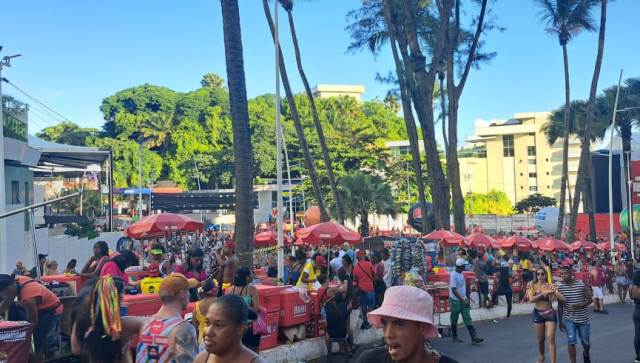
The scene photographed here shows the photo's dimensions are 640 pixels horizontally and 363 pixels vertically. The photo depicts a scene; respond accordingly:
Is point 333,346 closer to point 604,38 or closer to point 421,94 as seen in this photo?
point 421,94

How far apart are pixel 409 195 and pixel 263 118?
72.8 feet

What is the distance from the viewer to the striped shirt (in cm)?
991

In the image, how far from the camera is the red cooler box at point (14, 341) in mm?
6504

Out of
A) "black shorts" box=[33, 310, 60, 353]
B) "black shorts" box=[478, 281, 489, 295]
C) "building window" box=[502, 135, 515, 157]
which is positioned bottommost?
"black shorts" box=[478, 281, 489, 295]

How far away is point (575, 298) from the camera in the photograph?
32.5 feet

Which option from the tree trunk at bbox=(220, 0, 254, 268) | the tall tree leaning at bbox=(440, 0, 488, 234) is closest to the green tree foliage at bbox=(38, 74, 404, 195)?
the tall tree leaning at bbox=(440, 0, 488, 234)

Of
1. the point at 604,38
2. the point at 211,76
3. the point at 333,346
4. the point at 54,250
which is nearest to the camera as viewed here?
the point at 333,346

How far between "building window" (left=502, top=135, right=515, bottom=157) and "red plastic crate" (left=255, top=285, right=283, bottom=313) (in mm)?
74075

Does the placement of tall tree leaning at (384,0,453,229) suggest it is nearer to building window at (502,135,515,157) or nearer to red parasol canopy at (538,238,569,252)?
red parasol canopy at (538,238,569,252)

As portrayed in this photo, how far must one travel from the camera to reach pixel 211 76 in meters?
91.6

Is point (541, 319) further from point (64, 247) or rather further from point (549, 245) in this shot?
point (64, 247)

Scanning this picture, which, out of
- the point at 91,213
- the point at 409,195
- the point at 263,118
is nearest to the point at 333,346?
the point at 91,213

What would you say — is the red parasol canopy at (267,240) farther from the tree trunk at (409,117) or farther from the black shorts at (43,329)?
the black shorts at (43,329)

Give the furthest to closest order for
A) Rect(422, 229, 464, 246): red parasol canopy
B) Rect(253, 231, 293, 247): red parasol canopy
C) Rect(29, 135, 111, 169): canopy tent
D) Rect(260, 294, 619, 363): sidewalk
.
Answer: Rect(29, 135, 111, 169): canopy tent, Rect(253, 231, 293, 247): red parasol canopy, Rect(422, 229, 464, 246): red parasol canopy, Rect(260, 294, 619, 363): sidewalk
